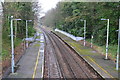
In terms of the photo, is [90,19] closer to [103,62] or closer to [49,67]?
[103,62]

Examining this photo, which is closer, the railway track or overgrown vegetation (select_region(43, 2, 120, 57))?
the railway track

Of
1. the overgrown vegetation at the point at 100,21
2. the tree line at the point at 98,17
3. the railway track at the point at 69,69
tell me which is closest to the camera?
the railway track at the point at 69,69

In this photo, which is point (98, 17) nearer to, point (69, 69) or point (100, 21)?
point (100, 21)

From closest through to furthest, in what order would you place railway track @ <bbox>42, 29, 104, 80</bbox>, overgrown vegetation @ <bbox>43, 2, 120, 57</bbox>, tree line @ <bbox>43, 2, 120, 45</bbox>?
1. railway track @ <bbox>42, 29, 104, 80</bbox>
2. overgrown vegetation @ <bbox>43, 2, 120, 57</bbox>
3. tree line @ <bbox>43, 2, 120, 45</bbox>

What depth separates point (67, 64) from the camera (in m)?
18.4

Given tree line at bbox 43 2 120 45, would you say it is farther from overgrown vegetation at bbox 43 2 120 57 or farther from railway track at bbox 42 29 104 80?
railway track at bbox 42 29 104 80

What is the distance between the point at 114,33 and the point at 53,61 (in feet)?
32.6

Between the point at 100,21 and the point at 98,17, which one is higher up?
the point at 98,17

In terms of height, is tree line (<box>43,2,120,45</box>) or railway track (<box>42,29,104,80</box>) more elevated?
tree line (<box>43,2,120,45</box>)

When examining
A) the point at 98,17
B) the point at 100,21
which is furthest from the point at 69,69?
the point at 98,17

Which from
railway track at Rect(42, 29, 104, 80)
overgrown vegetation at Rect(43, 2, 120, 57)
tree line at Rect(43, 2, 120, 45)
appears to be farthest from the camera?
tree line at Rect(43, 2, 120, 45)

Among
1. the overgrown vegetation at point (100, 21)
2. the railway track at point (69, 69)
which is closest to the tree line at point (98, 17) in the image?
the overgrown vegetation at point (100, 21)

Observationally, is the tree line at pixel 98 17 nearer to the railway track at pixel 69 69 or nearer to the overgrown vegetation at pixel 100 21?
the overgrown vegetation at pixel 100 21

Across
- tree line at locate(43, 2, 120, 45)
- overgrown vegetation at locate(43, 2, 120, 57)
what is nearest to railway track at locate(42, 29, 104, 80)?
overgrown vegetation at locate(43, 2, 120, 57)
